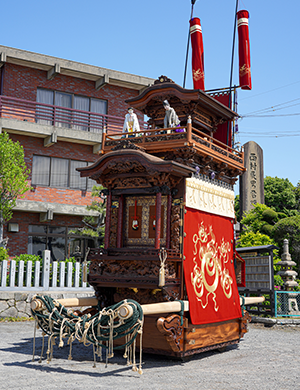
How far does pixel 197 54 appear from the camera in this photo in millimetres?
13930

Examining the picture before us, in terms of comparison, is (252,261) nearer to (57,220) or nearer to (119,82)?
(57,220)

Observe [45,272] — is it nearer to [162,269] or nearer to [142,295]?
[142,295]

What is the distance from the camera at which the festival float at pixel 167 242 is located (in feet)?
29.7

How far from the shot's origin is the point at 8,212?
18.6 m

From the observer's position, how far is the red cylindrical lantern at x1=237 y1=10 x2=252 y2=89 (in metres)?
13.7

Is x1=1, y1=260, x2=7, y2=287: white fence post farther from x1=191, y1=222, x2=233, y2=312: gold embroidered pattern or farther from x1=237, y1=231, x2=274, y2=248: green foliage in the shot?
x1=237, y1=231, x2=274, y2=248: green foliage

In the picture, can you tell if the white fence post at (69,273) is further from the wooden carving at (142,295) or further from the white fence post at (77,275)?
the wooden carving at (142,295)

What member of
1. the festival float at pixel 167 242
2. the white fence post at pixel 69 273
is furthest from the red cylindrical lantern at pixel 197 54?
the white fence post at pixel 69 273

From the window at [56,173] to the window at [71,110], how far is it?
1945 millimetres

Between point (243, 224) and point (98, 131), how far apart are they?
9.36 metres

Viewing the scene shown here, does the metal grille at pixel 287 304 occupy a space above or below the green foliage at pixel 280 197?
below

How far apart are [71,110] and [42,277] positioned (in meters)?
9.36

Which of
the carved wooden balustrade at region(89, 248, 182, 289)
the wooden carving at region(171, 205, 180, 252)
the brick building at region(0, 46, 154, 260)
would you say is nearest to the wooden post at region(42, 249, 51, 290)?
the brick building at region(0, 46, 154, 260)

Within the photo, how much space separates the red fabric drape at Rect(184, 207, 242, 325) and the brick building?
445 inches
